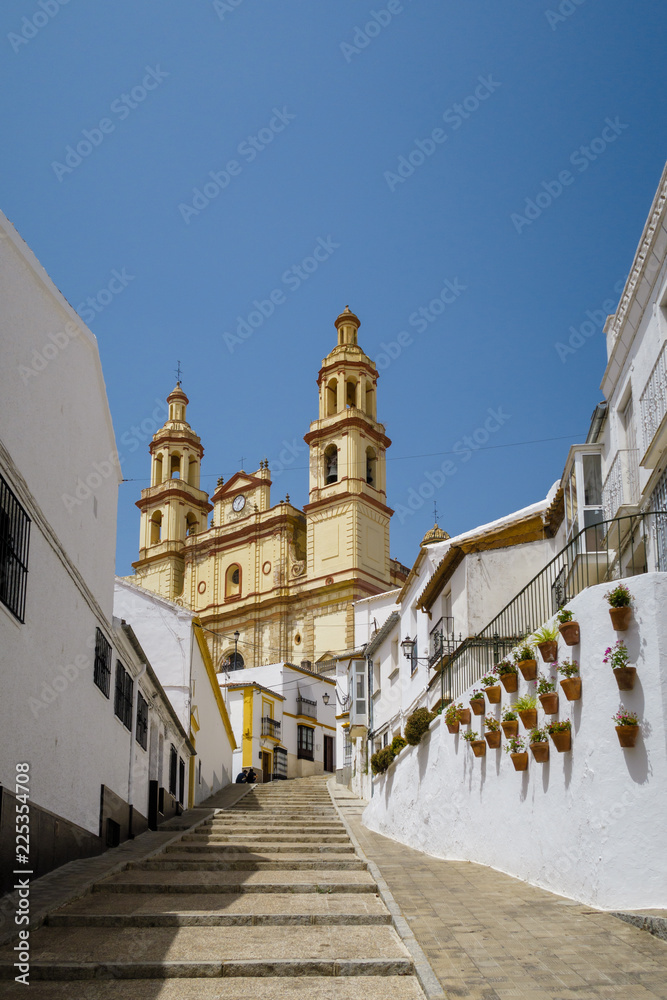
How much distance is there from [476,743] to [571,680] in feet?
12.2

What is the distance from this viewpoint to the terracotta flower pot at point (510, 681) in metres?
12.0

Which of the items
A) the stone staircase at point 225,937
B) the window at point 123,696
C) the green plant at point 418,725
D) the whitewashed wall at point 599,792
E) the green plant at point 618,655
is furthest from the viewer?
the green plant at point 418,725

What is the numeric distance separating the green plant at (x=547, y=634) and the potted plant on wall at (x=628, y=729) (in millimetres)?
1588

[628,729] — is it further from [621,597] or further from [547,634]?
[547,634]

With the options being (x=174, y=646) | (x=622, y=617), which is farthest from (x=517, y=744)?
(x=174, y=646)

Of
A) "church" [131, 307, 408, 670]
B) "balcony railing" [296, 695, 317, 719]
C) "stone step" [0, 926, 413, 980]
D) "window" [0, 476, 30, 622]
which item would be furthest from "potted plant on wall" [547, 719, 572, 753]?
"church" [131, 307, 408, 670]

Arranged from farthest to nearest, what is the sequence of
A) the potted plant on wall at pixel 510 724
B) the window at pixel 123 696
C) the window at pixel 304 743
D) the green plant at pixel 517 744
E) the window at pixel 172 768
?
the window at pixel 304 743, the window at pixel 172 768, the window at pixel 123 696, the potted plant on wall at pixel 510 724, the green plant at pixel 517 744

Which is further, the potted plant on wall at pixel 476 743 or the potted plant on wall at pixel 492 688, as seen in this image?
the potted plant on wall at pixel 476 743

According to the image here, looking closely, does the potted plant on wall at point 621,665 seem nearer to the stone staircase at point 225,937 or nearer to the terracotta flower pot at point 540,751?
the terracotta flower pot at point 540,751

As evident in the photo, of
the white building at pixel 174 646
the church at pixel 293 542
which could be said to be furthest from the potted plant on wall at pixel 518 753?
the church at pixel 293 542

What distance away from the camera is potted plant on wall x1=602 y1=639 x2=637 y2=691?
928 centimetres

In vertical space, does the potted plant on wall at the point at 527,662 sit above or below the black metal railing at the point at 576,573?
below

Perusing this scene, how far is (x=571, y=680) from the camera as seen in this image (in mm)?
10062

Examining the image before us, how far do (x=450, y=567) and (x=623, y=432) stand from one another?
5.64m
